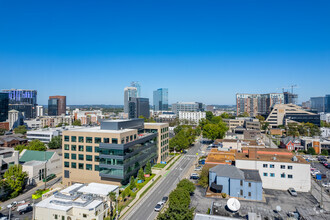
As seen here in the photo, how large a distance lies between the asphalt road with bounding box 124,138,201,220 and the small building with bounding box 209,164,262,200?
33.9ft

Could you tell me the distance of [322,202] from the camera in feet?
129

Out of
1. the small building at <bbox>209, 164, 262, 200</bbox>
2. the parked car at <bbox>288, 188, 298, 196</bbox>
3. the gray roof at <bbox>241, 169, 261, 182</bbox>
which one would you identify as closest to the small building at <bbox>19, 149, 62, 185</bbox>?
the small building at <bbox>209, 164, 262, 200</bbox>

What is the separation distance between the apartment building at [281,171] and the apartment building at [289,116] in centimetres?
10139

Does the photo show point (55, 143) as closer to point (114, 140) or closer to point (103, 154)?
point (103, 154)

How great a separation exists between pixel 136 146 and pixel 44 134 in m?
70.1

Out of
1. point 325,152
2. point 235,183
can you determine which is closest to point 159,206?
point 235,183

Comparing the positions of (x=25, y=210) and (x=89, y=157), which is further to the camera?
(x=89, y=157)

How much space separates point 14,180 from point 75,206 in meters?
21.4

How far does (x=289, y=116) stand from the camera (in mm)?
138000

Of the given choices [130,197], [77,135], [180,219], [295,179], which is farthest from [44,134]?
[295,179]

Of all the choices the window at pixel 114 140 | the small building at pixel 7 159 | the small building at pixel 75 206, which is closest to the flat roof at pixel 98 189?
the small building at pixel 75 206

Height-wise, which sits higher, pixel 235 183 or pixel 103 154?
pixel 103 154

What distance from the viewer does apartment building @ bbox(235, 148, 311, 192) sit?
45.5m

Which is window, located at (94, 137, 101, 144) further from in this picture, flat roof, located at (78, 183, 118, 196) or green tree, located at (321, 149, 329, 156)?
green tree, located at (321, 149, 329, 156)
